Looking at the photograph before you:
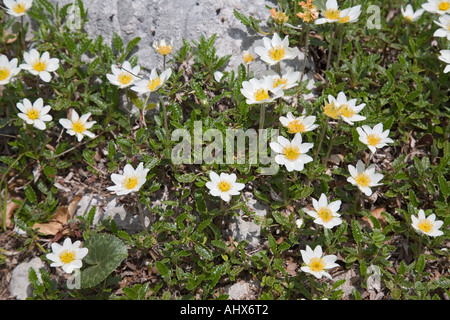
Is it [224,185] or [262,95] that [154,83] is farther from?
[224,185]

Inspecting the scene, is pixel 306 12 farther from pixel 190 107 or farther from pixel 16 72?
pixel 16 72

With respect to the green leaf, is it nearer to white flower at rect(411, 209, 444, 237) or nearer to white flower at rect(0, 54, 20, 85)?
white flower at rect(0, 54, 20, 85)

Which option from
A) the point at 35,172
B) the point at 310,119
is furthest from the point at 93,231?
the point at 310,119

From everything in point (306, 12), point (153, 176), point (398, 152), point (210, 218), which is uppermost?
point (306, 12)

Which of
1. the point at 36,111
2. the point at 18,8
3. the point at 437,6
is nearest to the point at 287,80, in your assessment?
the point at 437,6

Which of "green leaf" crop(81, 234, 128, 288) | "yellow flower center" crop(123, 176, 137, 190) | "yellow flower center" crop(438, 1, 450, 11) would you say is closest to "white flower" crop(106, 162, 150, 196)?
"yellow flower center" crop(123, 176, 137, 190)

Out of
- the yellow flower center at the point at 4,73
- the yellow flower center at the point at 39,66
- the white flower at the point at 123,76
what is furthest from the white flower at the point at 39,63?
the white flower at the point at 123,76
